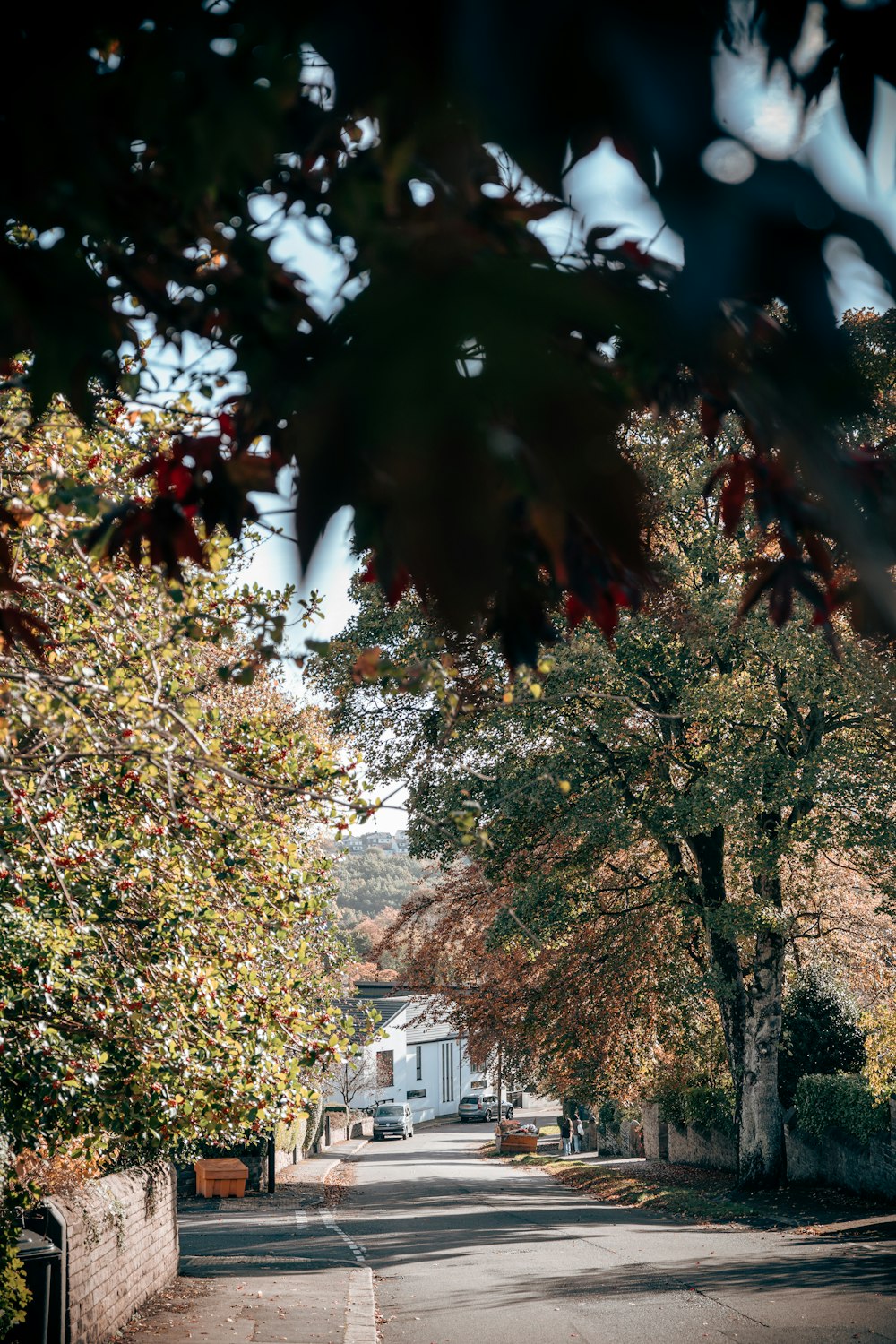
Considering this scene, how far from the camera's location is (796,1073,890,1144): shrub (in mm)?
18547

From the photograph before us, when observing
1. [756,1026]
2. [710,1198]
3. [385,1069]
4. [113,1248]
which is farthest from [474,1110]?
[113,1248]

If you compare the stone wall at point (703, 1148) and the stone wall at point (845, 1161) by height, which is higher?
the stone wall at point (845, 1161)

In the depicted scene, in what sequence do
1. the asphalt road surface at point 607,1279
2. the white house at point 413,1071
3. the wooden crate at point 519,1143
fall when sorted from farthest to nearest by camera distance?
the white house at point 413,1071 → the wooden crate at point 519,1143 → the asphalt road surface at point 607,1279

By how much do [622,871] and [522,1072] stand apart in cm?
969

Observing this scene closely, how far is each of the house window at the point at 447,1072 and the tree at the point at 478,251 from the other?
8965cm

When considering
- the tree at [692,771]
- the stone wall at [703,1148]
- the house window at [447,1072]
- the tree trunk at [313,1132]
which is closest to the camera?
the tree at [692,771]

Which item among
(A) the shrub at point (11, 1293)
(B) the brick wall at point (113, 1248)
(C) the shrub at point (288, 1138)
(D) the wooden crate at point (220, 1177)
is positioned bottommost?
(C) the shrub at point (288, 1138)

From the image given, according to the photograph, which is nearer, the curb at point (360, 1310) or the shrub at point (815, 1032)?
the curb at point (360, 1310)

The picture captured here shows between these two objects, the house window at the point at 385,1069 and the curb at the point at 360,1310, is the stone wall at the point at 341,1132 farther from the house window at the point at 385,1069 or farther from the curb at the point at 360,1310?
the curb at the point at 360,1310

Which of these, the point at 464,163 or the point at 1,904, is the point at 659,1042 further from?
the point at 464,163

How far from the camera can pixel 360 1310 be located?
10.8m

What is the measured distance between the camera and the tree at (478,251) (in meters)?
1.23

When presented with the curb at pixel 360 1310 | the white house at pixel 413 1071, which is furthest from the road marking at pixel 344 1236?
the white house at pixel 413 1071

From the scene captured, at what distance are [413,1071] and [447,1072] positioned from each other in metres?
6.30
